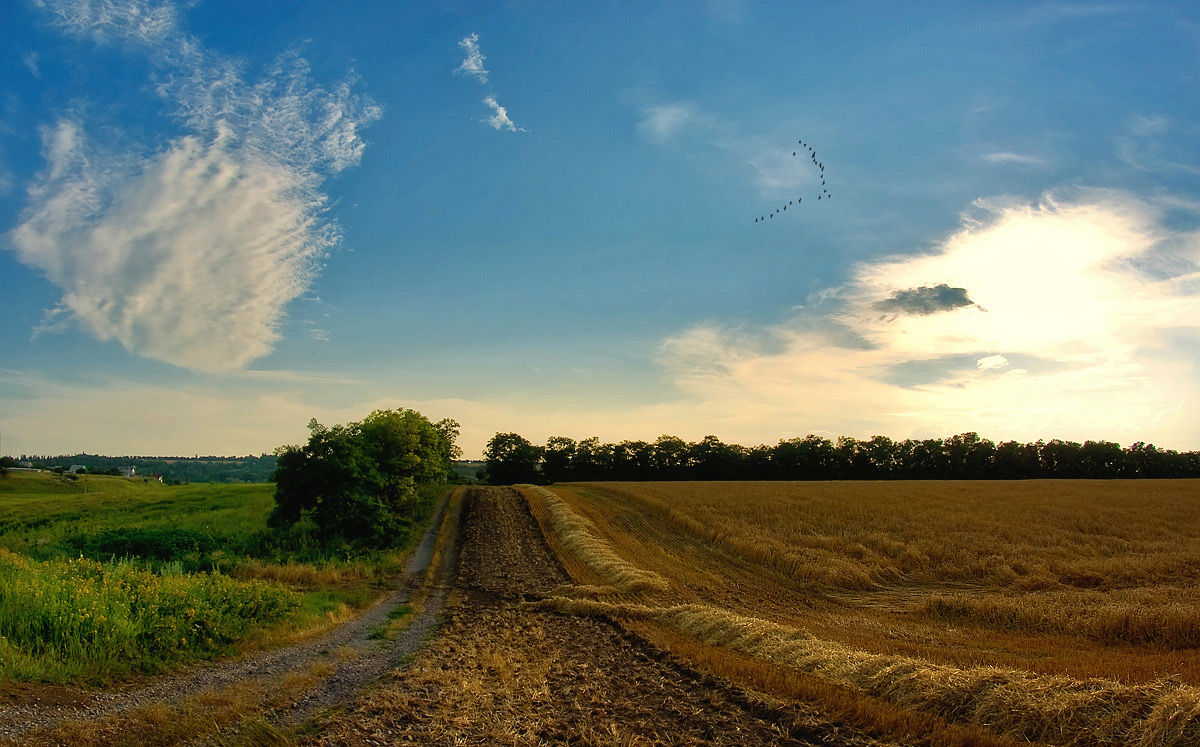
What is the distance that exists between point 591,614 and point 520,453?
292 ft

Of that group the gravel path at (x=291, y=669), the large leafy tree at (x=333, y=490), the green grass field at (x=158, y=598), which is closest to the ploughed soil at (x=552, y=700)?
the gravel path at (x=291, y=669)

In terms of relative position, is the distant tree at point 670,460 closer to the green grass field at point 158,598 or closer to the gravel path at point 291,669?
the green grass field at point 158,598

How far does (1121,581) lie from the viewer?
21.8 meters

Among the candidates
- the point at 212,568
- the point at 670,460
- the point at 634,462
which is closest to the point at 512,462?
the point at 634,462

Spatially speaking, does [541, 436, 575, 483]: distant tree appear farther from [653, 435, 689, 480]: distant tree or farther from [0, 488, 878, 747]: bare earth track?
[0, 488, 878, 747]: bare earth track

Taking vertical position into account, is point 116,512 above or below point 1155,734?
below

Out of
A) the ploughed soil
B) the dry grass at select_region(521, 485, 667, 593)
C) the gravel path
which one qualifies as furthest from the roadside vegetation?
the dry grass at select_region(521, 485, 667, 593)

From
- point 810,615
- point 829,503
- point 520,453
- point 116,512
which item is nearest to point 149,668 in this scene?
point 810,615

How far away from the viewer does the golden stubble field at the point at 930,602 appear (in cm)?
857

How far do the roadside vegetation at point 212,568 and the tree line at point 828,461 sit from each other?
57708mm

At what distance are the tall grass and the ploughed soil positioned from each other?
434 centimetres

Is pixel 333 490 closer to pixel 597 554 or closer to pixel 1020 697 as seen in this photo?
pixel 597 554

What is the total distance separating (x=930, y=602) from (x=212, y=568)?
25155 mm

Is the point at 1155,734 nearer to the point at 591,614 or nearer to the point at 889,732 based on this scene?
the point at 889,732
